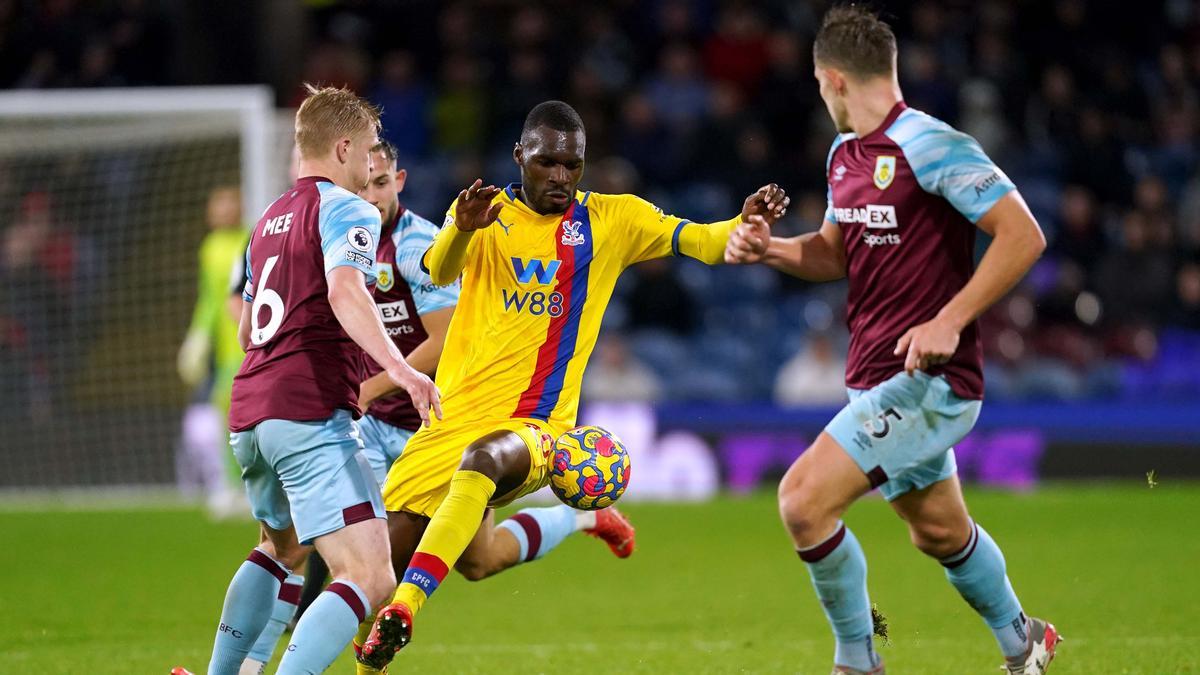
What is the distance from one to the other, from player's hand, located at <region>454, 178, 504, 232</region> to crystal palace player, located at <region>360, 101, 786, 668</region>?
165mm

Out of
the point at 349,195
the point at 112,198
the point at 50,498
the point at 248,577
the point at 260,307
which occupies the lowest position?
the point at 50,498

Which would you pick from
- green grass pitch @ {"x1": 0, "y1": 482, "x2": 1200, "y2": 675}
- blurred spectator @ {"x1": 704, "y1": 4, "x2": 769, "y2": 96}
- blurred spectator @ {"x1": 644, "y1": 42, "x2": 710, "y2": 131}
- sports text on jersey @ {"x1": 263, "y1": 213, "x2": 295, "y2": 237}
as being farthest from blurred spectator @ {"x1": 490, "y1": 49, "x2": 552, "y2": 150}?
sports text on jersey @ {"x1": 263, "y1": 213, "x2": 295, "y2": 237}

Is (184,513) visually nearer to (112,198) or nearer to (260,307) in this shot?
(112,198)

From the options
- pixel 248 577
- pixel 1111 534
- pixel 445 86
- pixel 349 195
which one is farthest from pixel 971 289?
pixel 445 86

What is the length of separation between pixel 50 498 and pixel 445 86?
6229 mm

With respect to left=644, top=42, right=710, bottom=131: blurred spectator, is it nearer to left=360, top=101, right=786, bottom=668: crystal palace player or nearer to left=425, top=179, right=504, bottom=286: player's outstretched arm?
left=360, top=101, right=786, bottom=668: crystal palace player

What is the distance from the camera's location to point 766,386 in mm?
14898

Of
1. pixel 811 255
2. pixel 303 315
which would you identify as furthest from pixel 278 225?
pixel 811 255

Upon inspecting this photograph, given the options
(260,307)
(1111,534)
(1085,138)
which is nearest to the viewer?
(260,307)

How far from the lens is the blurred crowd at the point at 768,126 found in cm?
1468

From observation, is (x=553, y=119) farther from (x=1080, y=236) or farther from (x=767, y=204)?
(x=1080, y=236)

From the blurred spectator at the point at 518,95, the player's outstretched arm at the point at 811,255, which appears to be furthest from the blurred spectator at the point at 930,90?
the player's outstretched arm at the point at 811,255

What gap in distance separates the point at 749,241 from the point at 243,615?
218cm

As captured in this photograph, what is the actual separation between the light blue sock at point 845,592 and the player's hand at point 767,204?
1.12 metres
